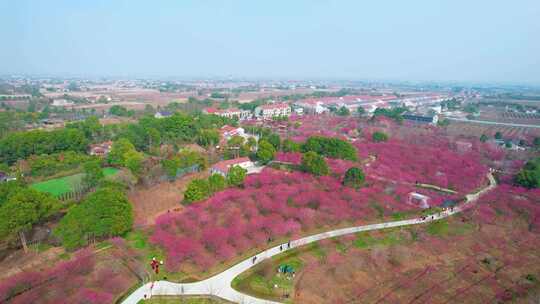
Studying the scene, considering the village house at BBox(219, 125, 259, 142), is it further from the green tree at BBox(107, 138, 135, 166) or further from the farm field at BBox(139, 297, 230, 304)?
the farm field at BBox(139, 297, 230, 304)

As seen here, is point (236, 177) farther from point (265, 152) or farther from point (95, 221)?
point (95, 221)

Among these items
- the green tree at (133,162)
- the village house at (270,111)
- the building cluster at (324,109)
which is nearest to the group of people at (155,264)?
the green tree at (133,162)

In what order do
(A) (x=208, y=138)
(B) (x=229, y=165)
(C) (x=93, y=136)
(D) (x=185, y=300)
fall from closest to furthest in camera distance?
(D) (x=185, y=300), (B) (x=229, y=165), (A) (x=208, y=138), (C) (x=93, y=136)

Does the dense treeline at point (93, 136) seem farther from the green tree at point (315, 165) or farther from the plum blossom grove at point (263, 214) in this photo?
the green tree at point (315, 165)

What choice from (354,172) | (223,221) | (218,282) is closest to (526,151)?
(354,172)

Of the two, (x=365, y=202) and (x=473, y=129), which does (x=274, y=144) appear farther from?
(x=473, y=129)

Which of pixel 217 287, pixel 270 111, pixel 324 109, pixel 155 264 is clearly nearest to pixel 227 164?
pixel 155 264
